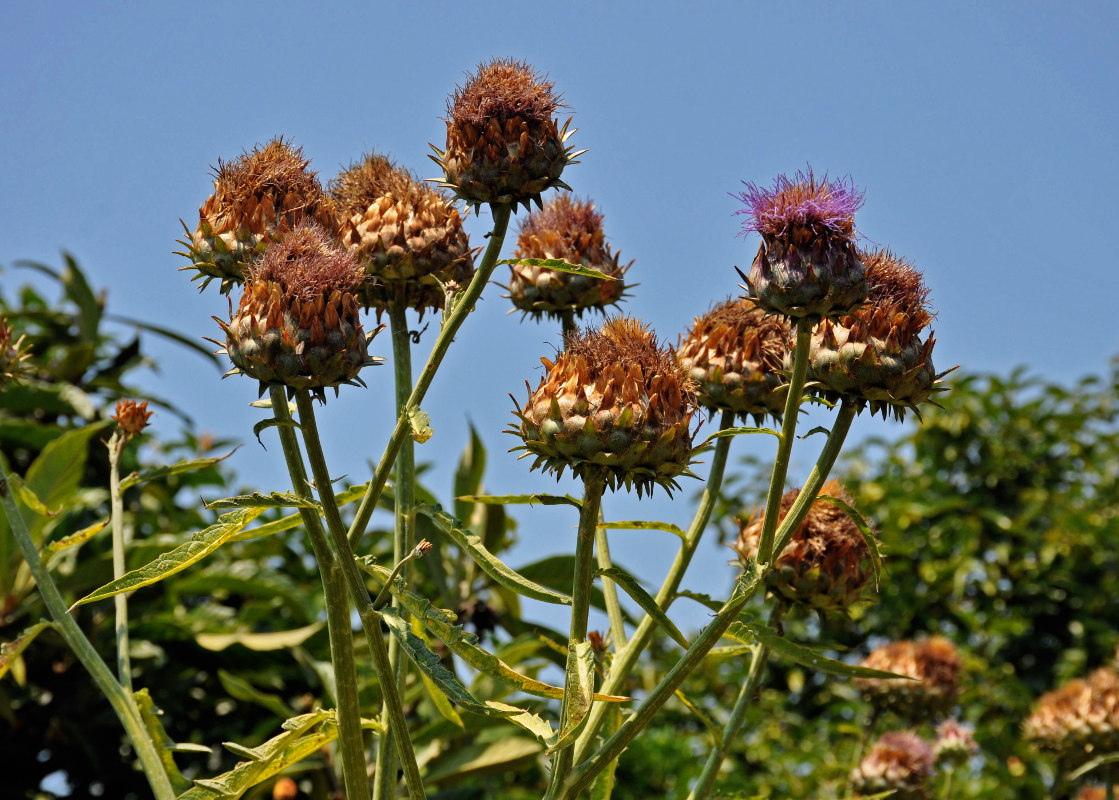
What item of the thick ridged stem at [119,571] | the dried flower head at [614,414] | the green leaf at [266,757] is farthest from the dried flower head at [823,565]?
the thick ridged stem at [119,571]

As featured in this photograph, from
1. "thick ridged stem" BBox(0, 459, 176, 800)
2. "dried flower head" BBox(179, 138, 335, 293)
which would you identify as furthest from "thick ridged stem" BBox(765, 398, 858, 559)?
"thick ridged stem" BBox(0, 459, 176, 800)

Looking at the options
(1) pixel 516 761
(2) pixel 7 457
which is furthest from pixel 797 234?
(2) pixel 7 457

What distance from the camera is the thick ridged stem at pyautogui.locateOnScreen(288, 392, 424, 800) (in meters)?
1.71

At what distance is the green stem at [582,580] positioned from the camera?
182 centimetres

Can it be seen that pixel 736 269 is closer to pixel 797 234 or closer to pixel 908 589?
pixel 797 234

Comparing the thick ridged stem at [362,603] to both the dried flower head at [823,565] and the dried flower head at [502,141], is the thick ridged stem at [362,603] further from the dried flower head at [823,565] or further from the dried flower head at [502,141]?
the dried flower head at [823,565]

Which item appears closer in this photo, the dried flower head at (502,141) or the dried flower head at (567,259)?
the dried flower head at (502,141)

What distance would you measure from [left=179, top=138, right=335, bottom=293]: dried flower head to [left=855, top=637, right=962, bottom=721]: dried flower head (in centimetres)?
244

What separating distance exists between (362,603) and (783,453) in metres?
0.73

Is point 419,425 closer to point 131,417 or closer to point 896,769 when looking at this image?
point 131,417

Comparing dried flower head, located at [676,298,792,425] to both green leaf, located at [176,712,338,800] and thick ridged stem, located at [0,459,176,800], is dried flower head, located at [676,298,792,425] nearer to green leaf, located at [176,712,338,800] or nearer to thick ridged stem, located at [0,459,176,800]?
green leaf, located at [176,712,338,800]

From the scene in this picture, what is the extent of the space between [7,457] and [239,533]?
356cm

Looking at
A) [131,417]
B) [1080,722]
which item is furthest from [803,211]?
[1080,722]

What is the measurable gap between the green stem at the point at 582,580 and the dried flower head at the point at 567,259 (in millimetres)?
792
